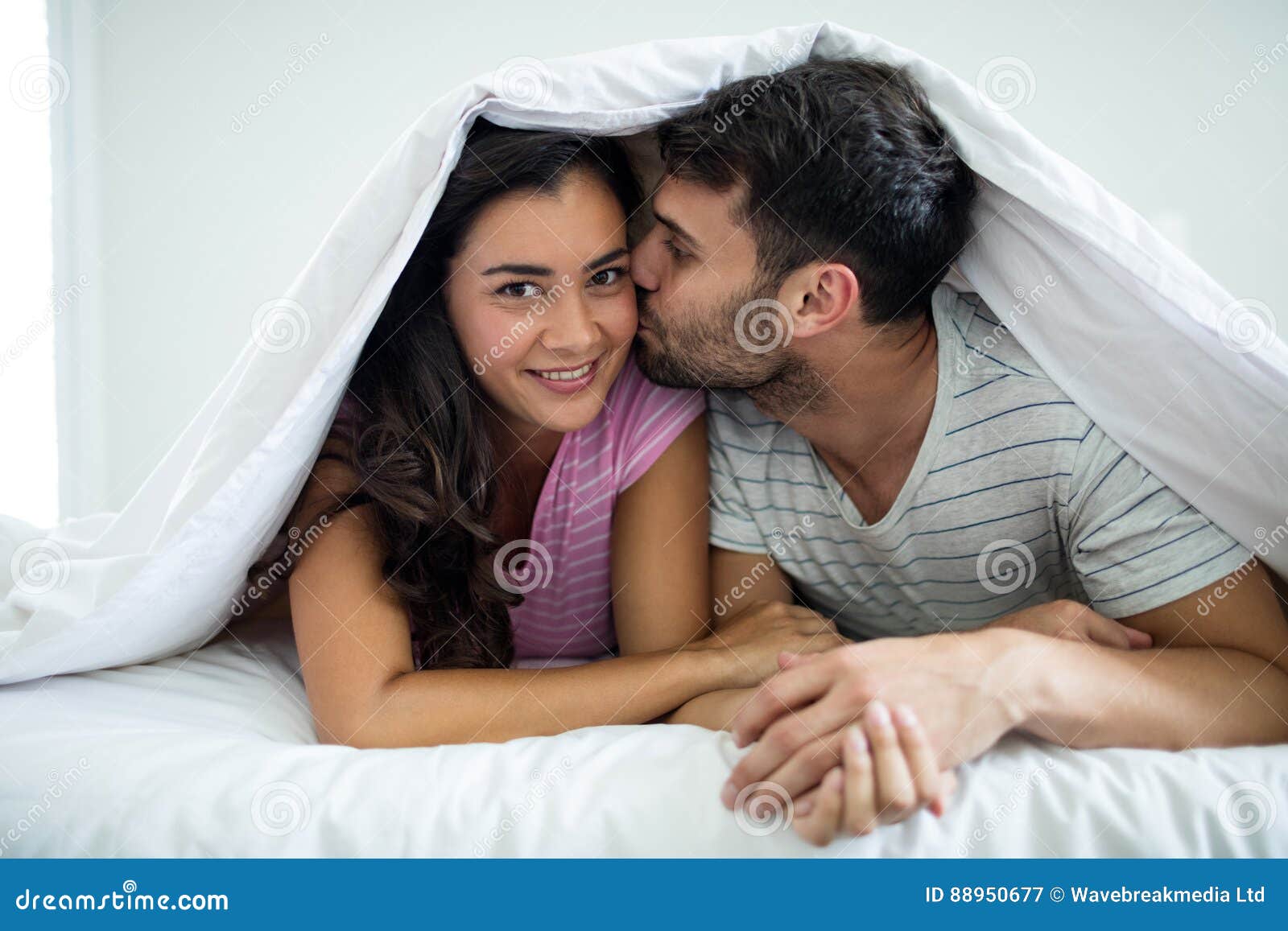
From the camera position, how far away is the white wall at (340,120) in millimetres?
2189

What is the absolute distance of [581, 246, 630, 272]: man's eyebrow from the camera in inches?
47.7

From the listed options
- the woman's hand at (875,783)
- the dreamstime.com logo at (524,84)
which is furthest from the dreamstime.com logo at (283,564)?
the woman's hand at (875,783)

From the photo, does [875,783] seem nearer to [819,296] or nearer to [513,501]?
[819,296]

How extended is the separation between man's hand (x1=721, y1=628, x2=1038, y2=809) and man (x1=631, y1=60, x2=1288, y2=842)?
0.02 meters

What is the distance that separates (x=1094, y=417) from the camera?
3.74 feet

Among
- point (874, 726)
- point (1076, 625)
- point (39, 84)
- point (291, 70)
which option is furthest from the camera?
point (291, 70)

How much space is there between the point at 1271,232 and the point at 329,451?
203 cm

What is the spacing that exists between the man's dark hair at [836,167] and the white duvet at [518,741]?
3 cm

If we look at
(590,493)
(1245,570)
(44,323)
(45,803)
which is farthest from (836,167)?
A: (44,323)

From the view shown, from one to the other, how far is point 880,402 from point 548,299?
0.43 metres

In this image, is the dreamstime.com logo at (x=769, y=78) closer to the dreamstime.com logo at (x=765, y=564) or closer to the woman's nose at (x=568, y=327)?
the woman's nose at (x=568, y=327)

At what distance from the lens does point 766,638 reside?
1156 mm
